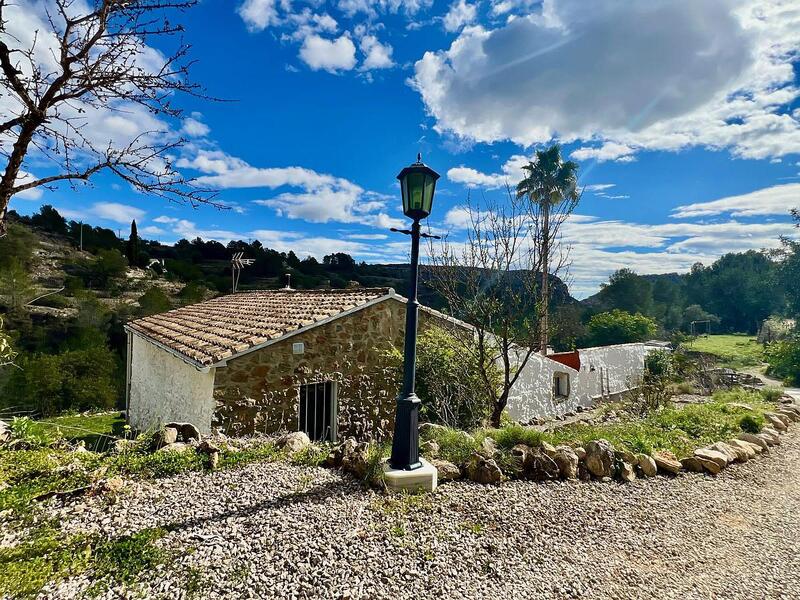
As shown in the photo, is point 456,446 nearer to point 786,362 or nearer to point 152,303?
point 786,362

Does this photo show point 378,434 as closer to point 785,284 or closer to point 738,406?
point 738,406

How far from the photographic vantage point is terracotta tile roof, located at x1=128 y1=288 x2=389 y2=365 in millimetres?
7789

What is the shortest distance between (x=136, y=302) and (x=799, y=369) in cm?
3809

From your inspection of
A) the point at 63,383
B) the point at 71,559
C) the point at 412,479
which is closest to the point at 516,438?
the point at 412,479

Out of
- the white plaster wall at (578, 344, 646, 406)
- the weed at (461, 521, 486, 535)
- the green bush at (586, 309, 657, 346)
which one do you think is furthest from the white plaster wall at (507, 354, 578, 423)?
the green bush at (586, 309, 657, 346)

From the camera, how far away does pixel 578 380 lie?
58.0 ft

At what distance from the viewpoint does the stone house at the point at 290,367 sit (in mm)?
7434

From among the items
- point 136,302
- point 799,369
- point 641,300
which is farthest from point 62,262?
point 641,300

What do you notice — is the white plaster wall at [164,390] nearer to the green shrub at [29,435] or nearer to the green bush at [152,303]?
the green shrub at [29,435]

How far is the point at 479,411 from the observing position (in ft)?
31.4

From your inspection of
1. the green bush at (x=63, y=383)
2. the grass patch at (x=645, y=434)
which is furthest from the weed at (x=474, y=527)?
the green bush at (x=63, y=383)

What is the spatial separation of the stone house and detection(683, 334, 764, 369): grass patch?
967 inches

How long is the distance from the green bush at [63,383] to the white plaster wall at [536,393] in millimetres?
19854

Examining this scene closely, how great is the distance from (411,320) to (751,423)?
807 cm
